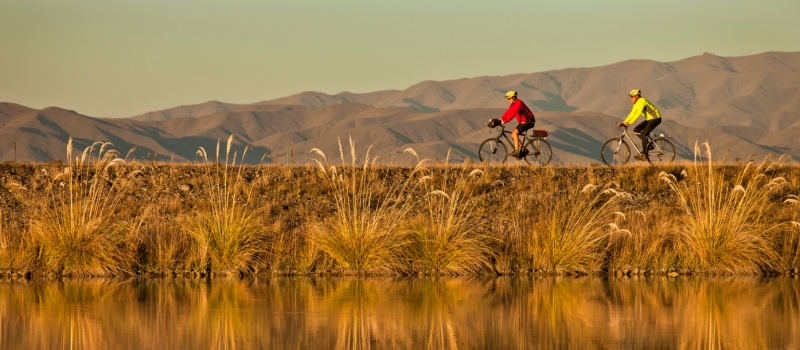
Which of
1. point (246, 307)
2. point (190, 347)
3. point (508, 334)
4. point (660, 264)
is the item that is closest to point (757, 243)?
point (660, 264)

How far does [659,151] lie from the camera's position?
28.3 meters

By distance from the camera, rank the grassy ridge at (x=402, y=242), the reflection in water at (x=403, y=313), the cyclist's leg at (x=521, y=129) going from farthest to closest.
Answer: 1. the cyclist's leg at (x=521, y=129)
2. the grassy ridge at (x=402, y=242)
3. the reflection in water at (x=403, y=313)

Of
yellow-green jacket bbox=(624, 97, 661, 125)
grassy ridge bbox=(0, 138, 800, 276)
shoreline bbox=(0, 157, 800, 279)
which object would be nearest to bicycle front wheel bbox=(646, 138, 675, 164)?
yellow-green jacket bbox=(624, 97, 661, 125)

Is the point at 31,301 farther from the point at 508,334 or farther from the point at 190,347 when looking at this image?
the point at 508,334

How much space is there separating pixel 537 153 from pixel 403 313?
13927 millimetres

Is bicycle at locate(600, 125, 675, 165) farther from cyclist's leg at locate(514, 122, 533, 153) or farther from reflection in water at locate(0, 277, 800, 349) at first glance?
reflection in water at locate(0, 277, 800, 349)

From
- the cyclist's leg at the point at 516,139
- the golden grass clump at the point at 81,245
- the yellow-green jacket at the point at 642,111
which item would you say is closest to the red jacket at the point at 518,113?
the cyclist's leg at the point at 516,139

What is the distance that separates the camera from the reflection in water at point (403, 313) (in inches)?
522

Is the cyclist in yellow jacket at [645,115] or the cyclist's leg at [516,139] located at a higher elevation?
the cyclist in yellow jacket at [645,115]

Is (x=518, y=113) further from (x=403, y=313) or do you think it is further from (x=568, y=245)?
(x=403, y=313)

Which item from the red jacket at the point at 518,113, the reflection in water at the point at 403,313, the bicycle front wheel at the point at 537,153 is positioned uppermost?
the red jacket at the point at 518,113

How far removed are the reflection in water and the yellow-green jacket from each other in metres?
8.47

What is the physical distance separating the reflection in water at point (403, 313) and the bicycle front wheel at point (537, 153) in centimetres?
943

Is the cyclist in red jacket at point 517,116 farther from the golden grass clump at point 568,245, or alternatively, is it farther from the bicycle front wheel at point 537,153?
the golden grass clump at point 568,245
